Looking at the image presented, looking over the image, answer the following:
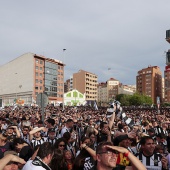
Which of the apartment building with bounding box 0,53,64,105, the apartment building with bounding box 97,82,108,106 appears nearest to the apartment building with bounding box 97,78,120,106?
the apartment building with bounding box 97,82,108,106

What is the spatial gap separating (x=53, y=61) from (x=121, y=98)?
43.4 metres

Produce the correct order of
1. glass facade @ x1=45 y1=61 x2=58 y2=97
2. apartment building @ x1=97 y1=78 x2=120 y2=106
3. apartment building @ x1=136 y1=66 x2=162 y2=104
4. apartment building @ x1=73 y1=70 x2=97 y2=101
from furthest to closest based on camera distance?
apartment building @ x1=97 y1=78 x2=120 y2=106 → apartment building @ x1=136 y1=66 x2=162 y2=104 → apartment building @ x1=73 y1=70 x2=97 y2=101 → glass facade @ x1=45 y1=61 x2=58 y2=97

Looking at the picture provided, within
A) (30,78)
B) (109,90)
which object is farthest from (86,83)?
(30,78)

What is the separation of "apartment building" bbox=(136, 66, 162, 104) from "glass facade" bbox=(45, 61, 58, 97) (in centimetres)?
7077

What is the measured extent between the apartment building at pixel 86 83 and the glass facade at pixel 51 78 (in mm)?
43763

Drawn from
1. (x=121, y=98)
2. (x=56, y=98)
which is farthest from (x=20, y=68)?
(x=121, y=98)

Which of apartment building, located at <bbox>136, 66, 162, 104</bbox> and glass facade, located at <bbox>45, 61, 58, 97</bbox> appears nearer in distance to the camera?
glass facade, located at <bbox>45, 61, 58, 97</bbox>

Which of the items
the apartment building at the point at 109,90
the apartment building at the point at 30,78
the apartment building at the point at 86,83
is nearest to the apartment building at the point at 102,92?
the apartment building at the point at 109,90

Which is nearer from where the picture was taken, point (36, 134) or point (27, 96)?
point (36, 134)

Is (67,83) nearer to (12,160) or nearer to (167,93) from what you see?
(167,93)

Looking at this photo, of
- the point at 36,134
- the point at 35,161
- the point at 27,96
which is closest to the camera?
the point at 35,161

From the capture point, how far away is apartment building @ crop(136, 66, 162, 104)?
156875 mm

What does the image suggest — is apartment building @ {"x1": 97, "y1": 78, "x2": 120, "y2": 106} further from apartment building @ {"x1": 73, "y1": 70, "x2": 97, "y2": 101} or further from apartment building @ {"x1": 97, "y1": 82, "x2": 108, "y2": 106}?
apartment building @ {"x1": 73, "y1": 70, "x2": 97, "y2": 101}

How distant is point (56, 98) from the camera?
105375mm
